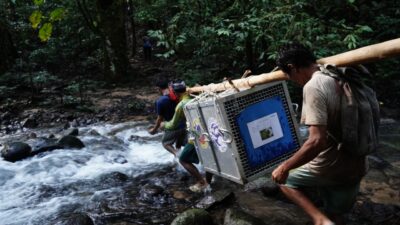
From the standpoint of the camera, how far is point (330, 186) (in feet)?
12.0

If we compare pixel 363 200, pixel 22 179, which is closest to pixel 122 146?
pixel 22 179

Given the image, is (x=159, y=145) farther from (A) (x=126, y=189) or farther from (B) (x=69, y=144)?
(A) (x=126, y=189)

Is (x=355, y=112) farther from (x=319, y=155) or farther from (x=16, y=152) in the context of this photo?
(x=16, y=152)

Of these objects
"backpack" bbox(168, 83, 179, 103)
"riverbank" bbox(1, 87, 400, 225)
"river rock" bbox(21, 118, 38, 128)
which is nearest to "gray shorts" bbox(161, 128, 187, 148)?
"backpack" bbox(168, 83, 179, 103)

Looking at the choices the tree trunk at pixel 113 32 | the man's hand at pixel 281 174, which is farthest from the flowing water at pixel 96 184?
the tree trunk at pixel 113 32

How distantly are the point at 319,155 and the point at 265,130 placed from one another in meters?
0.61

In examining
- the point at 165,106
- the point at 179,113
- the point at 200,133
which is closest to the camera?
the point at 200,133

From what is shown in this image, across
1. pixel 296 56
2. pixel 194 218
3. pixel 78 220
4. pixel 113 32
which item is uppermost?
pixel 113 32

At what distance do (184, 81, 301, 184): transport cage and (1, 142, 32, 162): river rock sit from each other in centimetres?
585

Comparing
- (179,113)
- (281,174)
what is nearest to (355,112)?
(281,174)

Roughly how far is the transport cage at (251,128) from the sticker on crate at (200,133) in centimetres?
19

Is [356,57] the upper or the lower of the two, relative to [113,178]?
upper

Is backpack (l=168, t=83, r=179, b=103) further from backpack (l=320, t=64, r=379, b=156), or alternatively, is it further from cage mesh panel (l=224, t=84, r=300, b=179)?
backpack (l=320, t=64, r=379, b=156)

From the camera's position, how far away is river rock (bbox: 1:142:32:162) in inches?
335
